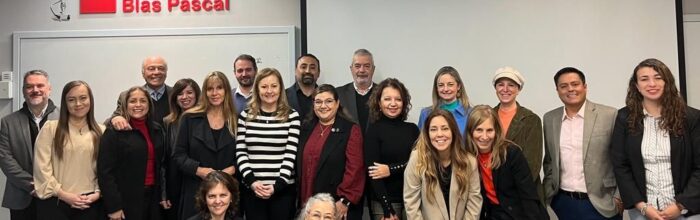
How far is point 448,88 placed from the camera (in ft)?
10.1

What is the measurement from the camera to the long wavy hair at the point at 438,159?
262 centimetres

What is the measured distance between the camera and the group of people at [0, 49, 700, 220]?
8.71ft

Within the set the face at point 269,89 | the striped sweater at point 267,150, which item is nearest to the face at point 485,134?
the striped sweater at point 267,150

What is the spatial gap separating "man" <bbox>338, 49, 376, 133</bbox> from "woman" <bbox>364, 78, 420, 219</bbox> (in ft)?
2.00

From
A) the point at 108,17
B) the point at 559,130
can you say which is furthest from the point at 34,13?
the point at 559,130

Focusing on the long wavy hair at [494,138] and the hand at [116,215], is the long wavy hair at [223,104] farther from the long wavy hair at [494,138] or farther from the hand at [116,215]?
the long wavy hair at [494,138]

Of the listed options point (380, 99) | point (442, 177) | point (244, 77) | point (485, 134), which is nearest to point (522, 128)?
point (485, 134)

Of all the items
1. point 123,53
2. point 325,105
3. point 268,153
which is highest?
point 123,53

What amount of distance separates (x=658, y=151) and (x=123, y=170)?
2.86 meters

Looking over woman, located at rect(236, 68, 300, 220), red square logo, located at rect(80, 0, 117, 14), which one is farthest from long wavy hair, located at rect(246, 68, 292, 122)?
red square logo, located at rect(80, 0, 117, 14)

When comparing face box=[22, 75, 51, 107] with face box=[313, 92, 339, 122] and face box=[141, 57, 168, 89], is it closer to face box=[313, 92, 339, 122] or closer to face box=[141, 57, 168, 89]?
face box=[141, 57, 168, 89]

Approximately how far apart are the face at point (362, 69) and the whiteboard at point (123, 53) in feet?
2.97

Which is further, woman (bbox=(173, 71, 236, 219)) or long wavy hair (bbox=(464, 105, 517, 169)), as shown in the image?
woman (bbox=(173, 71, 236, 219))

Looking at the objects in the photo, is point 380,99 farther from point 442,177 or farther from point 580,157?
point 580,157
